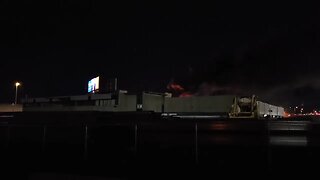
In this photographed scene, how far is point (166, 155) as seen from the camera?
16.2 metres

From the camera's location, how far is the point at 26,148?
19.7 meters

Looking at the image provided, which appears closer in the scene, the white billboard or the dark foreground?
the dark foreground

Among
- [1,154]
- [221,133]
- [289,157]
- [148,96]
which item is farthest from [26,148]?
[148,96]

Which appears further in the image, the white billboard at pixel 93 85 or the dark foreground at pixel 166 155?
the white billboard at pixel 93 85

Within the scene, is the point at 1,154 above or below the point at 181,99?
below

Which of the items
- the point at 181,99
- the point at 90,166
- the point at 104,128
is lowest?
the point at 90,166

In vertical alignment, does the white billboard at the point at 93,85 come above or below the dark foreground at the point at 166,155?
above

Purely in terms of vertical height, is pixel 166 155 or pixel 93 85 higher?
pixel 93 85

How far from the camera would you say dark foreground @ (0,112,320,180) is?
496 inches

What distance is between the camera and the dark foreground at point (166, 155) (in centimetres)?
1261

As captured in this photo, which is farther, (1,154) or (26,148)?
(26,148)

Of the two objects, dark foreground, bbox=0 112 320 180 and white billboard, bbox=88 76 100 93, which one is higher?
white billboard, bbox=88 76 100 93

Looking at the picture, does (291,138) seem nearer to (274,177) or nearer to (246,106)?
(274,177)

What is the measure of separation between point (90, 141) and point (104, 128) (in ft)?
4.07
